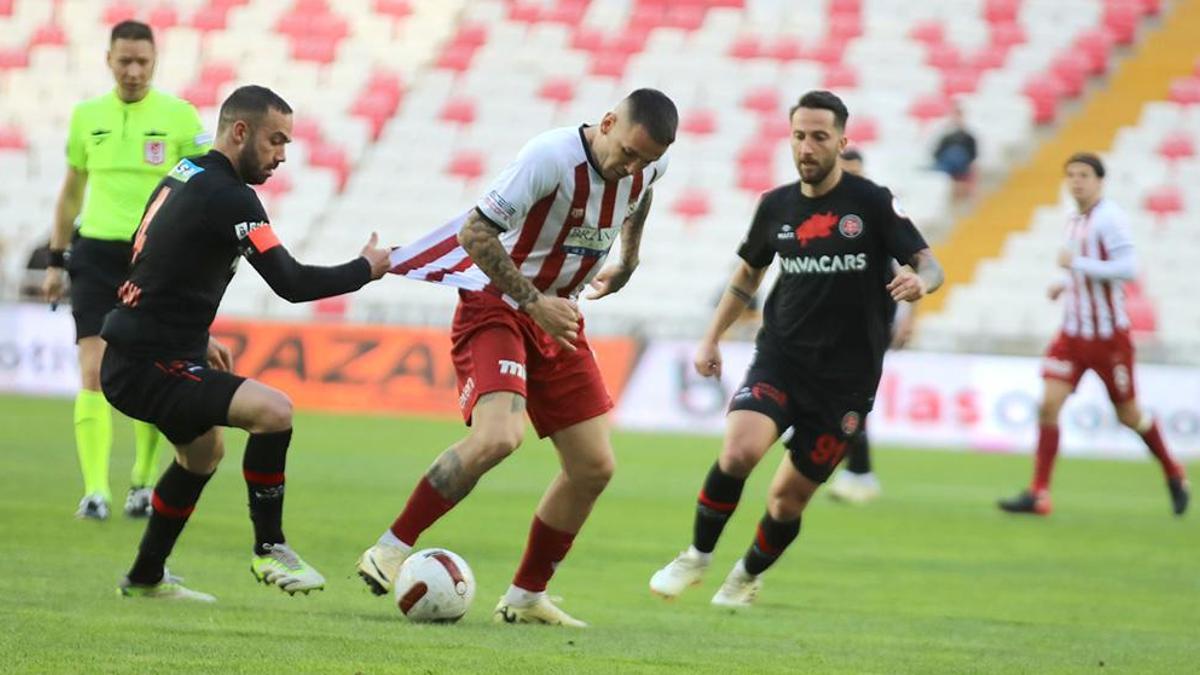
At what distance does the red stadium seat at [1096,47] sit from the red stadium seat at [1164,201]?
2.49 meters

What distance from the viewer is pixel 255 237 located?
23.2 feet

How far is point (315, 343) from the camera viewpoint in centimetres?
2231

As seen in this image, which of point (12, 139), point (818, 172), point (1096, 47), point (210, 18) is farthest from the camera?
point (210, 18)

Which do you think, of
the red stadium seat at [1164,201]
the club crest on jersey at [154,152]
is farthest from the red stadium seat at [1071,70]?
the club crest on jersey at [154,152]

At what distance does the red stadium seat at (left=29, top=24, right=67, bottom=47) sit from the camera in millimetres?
30109

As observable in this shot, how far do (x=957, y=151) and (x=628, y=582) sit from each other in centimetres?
1686

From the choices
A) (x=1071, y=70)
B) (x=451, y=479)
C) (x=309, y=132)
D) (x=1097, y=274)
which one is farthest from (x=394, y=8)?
(x=451, y=479)

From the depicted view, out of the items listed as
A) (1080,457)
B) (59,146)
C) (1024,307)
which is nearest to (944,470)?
(1080,457)

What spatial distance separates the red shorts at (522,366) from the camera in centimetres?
746

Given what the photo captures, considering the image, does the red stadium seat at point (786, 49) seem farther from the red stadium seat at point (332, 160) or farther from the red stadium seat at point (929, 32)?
the red stadium seat at point (332, 160)

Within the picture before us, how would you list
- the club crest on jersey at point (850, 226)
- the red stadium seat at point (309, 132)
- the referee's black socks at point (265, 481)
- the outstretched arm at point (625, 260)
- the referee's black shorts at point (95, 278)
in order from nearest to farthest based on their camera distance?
1. the referee's black socks at point (265, 481)
2. the outstretched arm at point (625, 260)
3. the club crest on jersey at point (850, 226)
4. the referee's black shorts at point (95, 278)
5. the red stadium seat at point (309, 132)

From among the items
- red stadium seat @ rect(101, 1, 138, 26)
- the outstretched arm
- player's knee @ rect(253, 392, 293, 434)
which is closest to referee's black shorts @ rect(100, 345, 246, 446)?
player's knee @ rect(253, 392, 293, 434)

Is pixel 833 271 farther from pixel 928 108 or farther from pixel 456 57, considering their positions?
pixel 456 57

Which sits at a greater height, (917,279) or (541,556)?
(917,279)
